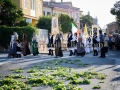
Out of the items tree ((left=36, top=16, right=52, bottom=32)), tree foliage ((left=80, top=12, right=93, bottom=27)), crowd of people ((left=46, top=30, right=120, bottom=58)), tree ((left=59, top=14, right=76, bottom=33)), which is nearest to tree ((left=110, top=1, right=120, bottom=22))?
tree ((left=59, top=14, right=76, bottom=33))

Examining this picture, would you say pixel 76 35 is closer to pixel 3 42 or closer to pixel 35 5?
pixel 3 42

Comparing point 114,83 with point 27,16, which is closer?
point 114,83

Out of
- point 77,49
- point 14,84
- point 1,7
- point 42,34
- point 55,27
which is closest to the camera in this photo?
point 14,84

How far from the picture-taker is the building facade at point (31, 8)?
132ft

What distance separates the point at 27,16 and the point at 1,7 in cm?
1129

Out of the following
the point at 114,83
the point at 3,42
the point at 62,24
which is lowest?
the point at 114,83

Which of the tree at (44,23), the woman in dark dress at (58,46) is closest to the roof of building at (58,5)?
the tree at (44,23)

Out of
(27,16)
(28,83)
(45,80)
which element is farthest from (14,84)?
(27,16)

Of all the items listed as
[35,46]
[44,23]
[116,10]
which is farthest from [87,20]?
[35,46]

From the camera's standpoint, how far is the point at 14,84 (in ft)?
29.5

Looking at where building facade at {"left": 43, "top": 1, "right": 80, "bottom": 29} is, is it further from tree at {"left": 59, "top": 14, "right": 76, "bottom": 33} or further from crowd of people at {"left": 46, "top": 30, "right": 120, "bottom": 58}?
crowd of people at {"left": 46, "top": 30, "right": 120, "bottom": 58}

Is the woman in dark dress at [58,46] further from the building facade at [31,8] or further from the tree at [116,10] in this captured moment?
the tree at [116,10]

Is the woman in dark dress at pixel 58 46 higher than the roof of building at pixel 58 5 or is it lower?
lower

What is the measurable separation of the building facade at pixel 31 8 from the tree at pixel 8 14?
26.2 ft
